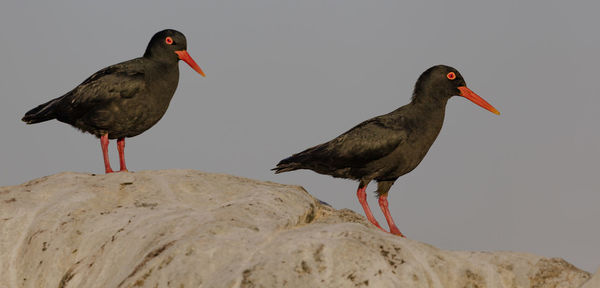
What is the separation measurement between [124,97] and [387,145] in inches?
166

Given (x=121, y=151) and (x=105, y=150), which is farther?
(x=121, y=151)

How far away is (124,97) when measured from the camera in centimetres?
1224

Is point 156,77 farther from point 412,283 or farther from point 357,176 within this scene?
point 412,283

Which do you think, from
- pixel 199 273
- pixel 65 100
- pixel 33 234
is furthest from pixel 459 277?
pixel 65 100

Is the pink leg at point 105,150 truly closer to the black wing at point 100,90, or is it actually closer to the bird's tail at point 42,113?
the black wing at point 100,90

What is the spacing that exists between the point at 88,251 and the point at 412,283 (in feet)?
13.4

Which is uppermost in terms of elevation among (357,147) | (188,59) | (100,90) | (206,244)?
(188,59)

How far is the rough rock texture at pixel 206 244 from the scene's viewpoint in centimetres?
736

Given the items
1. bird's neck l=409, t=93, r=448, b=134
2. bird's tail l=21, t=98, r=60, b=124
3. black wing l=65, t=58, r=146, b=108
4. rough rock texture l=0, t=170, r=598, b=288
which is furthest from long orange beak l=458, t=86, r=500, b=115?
bird's tail l=21, t=98, r=60, b=124

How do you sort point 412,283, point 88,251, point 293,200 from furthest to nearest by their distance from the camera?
point 293,200
point 88,251
point 412,283

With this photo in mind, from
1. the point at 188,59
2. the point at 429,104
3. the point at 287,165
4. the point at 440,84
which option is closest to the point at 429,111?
the point at 429,104

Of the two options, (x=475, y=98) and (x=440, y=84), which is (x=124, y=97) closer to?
(x=440, y=84)

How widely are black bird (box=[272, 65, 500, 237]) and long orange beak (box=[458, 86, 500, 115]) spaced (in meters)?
A: 0.21

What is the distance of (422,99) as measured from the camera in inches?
469
